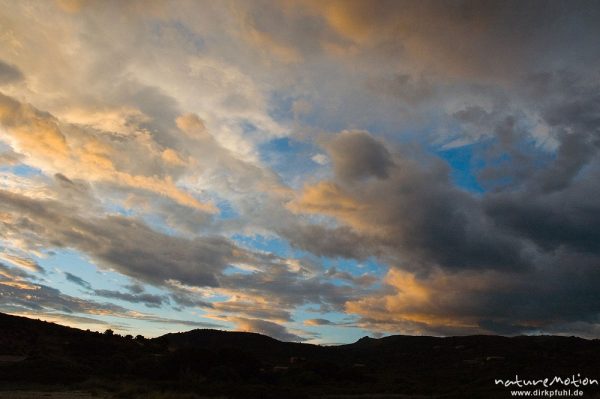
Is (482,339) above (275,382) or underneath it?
above

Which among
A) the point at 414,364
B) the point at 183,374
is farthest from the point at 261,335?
the point at 183,374

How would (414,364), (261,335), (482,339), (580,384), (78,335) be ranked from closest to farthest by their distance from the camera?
(580,384)
(78,335)
(414,364)
(482,339)
(261,335)

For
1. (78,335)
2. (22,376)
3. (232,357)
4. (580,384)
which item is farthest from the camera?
(78,335)

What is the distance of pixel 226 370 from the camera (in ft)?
210

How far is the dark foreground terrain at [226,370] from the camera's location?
46.1 metres

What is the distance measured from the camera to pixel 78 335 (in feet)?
316

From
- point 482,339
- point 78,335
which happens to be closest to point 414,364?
point 482,339

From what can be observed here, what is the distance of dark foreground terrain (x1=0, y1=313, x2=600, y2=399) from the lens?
46.1 m

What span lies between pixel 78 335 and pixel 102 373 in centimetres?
3531

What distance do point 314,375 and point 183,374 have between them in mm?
19851

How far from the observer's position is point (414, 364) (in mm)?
110812

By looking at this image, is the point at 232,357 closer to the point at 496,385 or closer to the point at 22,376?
the point at 22,376

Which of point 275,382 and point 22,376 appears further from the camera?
point 275,382

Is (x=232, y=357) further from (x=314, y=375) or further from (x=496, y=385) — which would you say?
(x=496, y=385)
